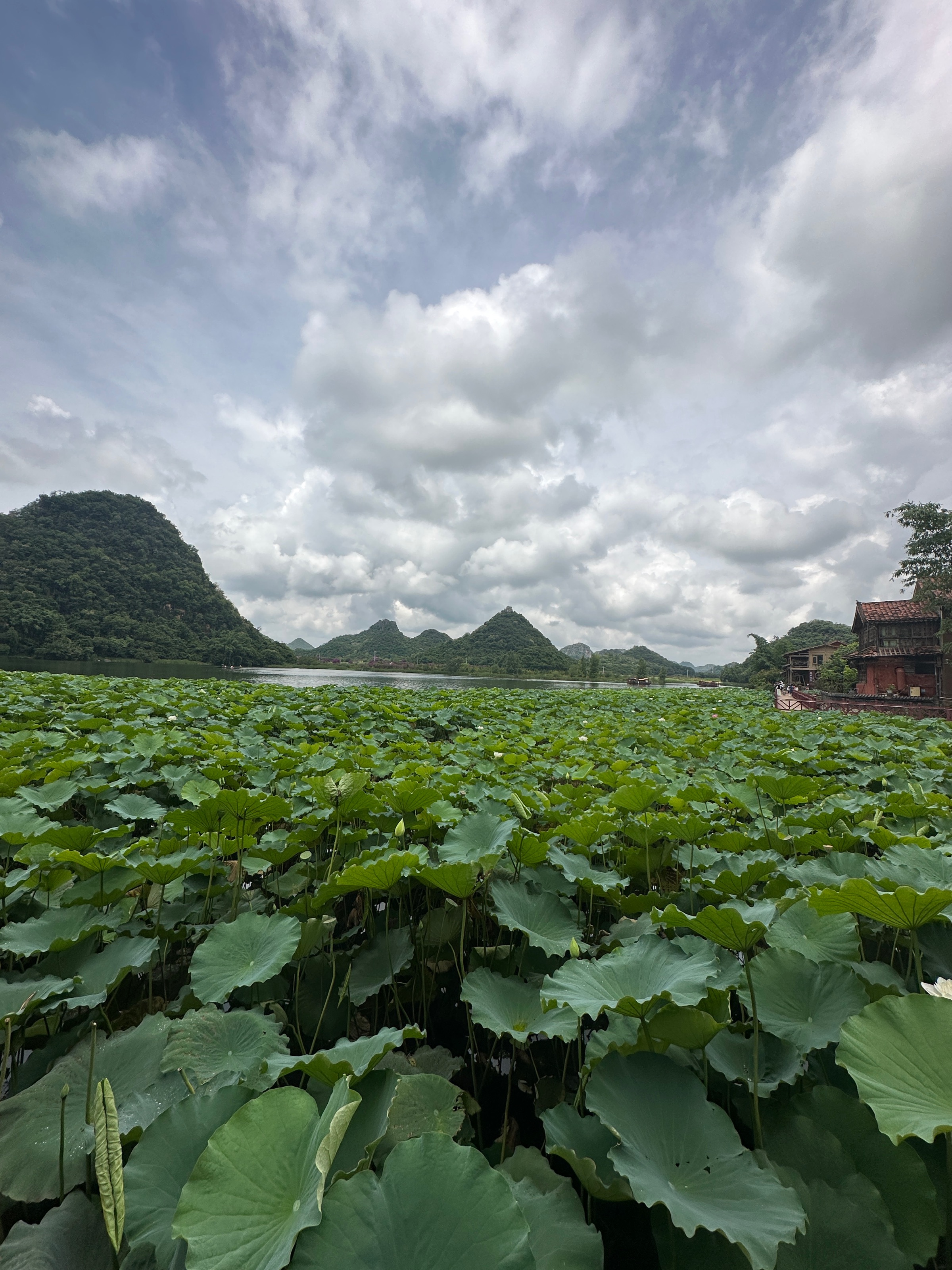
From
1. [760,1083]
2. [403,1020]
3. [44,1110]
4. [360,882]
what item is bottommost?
[403,1020]

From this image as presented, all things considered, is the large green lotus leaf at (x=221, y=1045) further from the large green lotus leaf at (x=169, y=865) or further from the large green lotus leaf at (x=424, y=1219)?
the large green lotus leaf at (x=169, y=865)

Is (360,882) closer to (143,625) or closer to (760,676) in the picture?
(760,676)

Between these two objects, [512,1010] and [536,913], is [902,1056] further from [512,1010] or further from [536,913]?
[536,913]

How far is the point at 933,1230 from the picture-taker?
716 mm

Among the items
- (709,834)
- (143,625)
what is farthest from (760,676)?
(143,625)

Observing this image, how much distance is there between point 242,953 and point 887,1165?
1326 mm

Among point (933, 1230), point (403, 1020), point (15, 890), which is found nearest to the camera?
point (933, 1230)

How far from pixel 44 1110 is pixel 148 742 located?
2734mm

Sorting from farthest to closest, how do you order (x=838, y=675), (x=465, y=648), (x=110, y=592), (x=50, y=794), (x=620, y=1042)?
1. (x=465, y=648)
2. (x=110, y=592)
3. (x=838, y=675)
4. (x=50, y=794)
5. (x=620, y=1042)

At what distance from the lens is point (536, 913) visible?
1536 mm

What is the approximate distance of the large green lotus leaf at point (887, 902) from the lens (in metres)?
1.08

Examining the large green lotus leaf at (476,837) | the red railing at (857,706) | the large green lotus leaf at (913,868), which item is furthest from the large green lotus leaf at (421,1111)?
the red railing at (857,706)

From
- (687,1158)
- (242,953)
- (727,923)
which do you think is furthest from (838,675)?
(242,953)

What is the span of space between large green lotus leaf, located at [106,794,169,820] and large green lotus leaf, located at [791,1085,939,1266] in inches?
91.9
